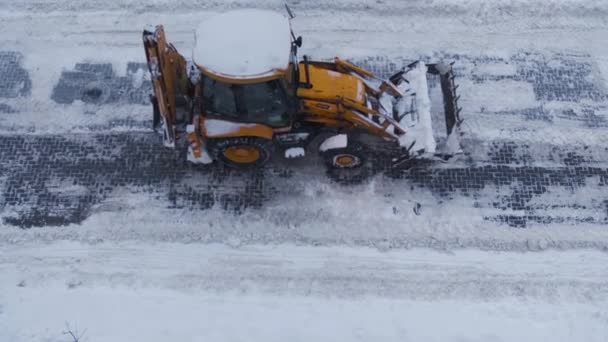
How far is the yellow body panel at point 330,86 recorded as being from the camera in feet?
23.8

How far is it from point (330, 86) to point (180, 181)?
268 centimetres

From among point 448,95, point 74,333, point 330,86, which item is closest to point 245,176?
point 330,86

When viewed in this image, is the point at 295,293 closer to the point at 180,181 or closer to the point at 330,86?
the point at 180,181

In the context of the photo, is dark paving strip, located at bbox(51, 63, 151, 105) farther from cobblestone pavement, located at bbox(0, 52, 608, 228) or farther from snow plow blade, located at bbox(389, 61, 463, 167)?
snow plow blade, located at bbox(389, 61, 463, 167)

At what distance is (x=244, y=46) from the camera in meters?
6.29

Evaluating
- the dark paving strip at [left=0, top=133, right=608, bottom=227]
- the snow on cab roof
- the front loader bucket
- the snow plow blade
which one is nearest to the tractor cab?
the snow on cab roof

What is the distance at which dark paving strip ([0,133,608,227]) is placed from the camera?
25.3 ft

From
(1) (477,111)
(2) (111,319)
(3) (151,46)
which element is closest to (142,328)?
(2) (111,319)

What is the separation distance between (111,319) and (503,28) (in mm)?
7961

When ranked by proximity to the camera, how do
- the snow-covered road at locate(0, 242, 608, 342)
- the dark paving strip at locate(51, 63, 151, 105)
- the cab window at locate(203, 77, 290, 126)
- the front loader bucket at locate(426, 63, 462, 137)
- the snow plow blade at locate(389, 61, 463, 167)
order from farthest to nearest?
the dark paving strip at locate(51, 63, 151, 105)
the front loader bucket at locate(426, 63, 462, 137)
the snow plow blade at locate(389, 61, 463, 167)
the snow-covered road at locate(0, 242, 608, 342)
the cab window at locate(203, 77, 290, 126)

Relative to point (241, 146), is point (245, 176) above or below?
below

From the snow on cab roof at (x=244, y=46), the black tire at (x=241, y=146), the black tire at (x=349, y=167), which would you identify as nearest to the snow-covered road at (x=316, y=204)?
the black tire at (x=349, y=167)

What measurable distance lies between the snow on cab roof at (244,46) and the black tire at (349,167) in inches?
72.2

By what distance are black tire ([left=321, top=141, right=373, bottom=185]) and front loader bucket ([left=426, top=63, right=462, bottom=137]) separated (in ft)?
4.27
